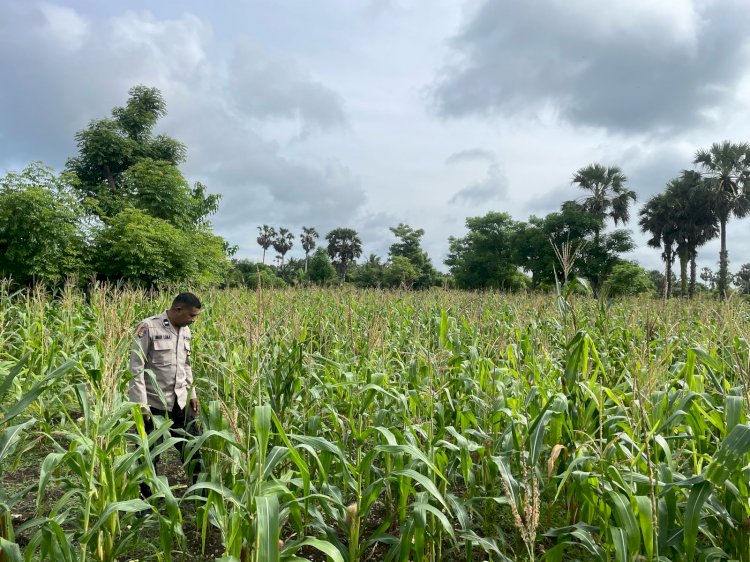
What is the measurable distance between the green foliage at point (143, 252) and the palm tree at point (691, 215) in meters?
31.2

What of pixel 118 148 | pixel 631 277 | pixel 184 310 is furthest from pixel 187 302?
pixel 631 277

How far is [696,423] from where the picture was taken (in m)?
2.61

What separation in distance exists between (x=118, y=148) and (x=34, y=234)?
12576 mm

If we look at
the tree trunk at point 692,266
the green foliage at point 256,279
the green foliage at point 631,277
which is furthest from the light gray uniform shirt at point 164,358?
the tree trunk at point 692,266

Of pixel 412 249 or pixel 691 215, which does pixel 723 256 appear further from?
pixel 412 249

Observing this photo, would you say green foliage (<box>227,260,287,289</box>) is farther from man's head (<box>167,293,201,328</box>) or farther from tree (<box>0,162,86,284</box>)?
tree (<box>0,162,86,284</box>)

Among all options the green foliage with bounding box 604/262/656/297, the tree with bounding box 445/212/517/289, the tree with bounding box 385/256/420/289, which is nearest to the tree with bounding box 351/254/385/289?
the tree with bounding box 385/256/420/289

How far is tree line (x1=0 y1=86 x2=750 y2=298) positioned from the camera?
46.0 feet

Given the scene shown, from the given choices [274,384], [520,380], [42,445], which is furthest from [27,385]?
[520,380]

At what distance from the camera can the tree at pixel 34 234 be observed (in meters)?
13.7

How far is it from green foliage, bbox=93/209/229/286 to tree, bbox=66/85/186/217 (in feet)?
19.4

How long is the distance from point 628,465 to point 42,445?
16.6 ft

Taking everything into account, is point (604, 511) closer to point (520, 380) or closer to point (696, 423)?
point (696, 423)

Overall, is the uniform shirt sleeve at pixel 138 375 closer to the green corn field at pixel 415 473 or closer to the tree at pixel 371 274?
the green corn field at pixel 415 473
